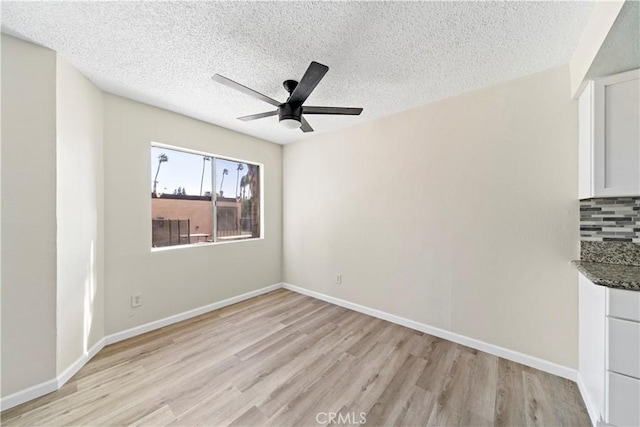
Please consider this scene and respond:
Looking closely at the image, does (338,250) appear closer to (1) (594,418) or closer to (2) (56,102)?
(1) (594,418)

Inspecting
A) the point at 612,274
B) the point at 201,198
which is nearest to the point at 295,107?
the point at 201,198

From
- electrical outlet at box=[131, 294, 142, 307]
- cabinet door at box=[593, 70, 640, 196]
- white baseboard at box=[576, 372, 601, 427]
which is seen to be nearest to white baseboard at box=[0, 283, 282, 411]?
electrical outlet at box=[131, 294, 142, 307]

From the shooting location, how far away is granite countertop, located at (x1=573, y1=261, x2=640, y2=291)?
1.26 m

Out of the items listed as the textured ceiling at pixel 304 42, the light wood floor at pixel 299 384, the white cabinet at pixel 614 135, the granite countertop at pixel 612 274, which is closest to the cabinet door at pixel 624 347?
the granite countertop at pixel 612 274

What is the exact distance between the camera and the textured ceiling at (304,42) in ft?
4.51

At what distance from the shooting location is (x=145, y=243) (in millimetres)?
2568

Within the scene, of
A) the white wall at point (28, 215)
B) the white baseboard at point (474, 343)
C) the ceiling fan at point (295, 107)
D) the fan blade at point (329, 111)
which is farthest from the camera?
the fan blade at point (329, 111)

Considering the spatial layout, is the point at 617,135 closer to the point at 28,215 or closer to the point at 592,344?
the point at 592,344

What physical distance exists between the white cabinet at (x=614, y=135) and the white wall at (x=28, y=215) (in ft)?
12.5

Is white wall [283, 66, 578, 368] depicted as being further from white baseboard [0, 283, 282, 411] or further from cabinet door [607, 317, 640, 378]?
white baseboard [0, 283, 282, 411]

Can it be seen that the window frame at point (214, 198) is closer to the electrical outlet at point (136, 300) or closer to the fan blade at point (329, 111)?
the electrical outlet at point (136, 300)

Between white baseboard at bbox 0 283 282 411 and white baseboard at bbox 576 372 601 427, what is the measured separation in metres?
3.47

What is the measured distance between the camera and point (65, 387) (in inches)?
68.5

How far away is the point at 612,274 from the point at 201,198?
3.81 metres
